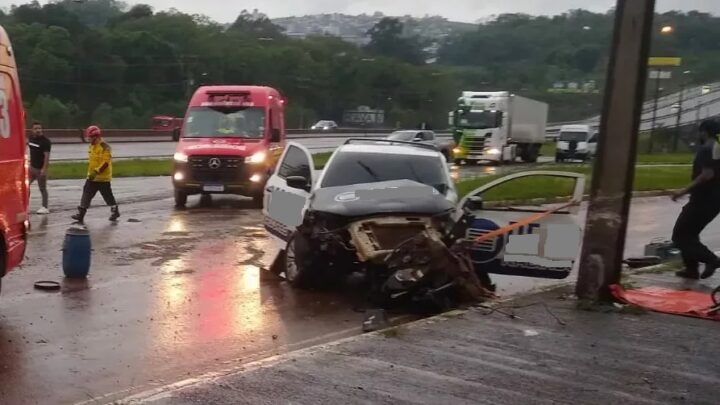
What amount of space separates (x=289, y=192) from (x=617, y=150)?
428cm

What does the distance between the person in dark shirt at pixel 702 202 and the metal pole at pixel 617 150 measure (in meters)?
1.96

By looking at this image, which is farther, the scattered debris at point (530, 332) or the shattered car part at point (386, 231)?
the shattered car part at point (386, 231)

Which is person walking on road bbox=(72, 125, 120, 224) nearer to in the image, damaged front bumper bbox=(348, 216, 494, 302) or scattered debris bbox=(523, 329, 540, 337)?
damaged front bumper bbox=(348, 216, 494, 302)

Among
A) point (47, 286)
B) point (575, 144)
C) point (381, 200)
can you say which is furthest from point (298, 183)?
point (575, 144)

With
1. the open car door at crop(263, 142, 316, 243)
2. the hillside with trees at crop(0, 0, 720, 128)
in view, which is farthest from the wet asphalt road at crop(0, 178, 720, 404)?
the hillside with trees at crop(0, 0, 720, 128)

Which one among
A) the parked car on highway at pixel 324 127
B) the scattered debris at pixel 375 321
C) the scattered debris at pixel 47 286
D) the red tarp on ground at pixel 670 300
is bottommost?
the parked car on highway at pixel 324 127

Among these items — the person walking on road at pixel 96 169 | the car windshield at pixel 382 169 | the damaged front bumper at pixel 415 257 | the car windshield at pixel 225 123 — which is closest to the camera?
the damaged front bumper at pixel 415 257

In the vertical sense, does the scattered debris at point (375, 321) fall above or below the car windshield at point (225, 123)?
below

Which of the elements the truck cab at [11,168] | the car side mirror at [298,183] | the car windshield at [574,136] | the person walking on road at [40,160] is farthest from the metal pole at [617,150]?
the car windshield at [574,136]

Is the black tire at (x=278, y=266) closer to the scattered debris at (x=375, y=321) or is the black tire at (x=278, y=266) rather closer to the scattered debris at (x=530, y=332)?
the scattered debris at (x=375, y=321)

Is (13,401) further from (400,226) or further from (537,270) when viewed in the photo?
(537,270)

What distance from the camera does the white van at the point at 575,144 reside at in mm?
50812

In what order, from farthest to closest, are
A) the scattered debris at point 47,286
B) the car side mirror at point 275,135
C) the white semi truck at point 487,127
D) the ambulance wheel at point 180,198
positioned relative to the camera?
1. the white semi truck at point 487,127
2. the car side mirror at point 275,135
3. the ambulance wheel at point 180,198
4. the scattered debris at point 47,286

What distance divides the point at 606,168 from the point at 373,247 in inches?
97.6
